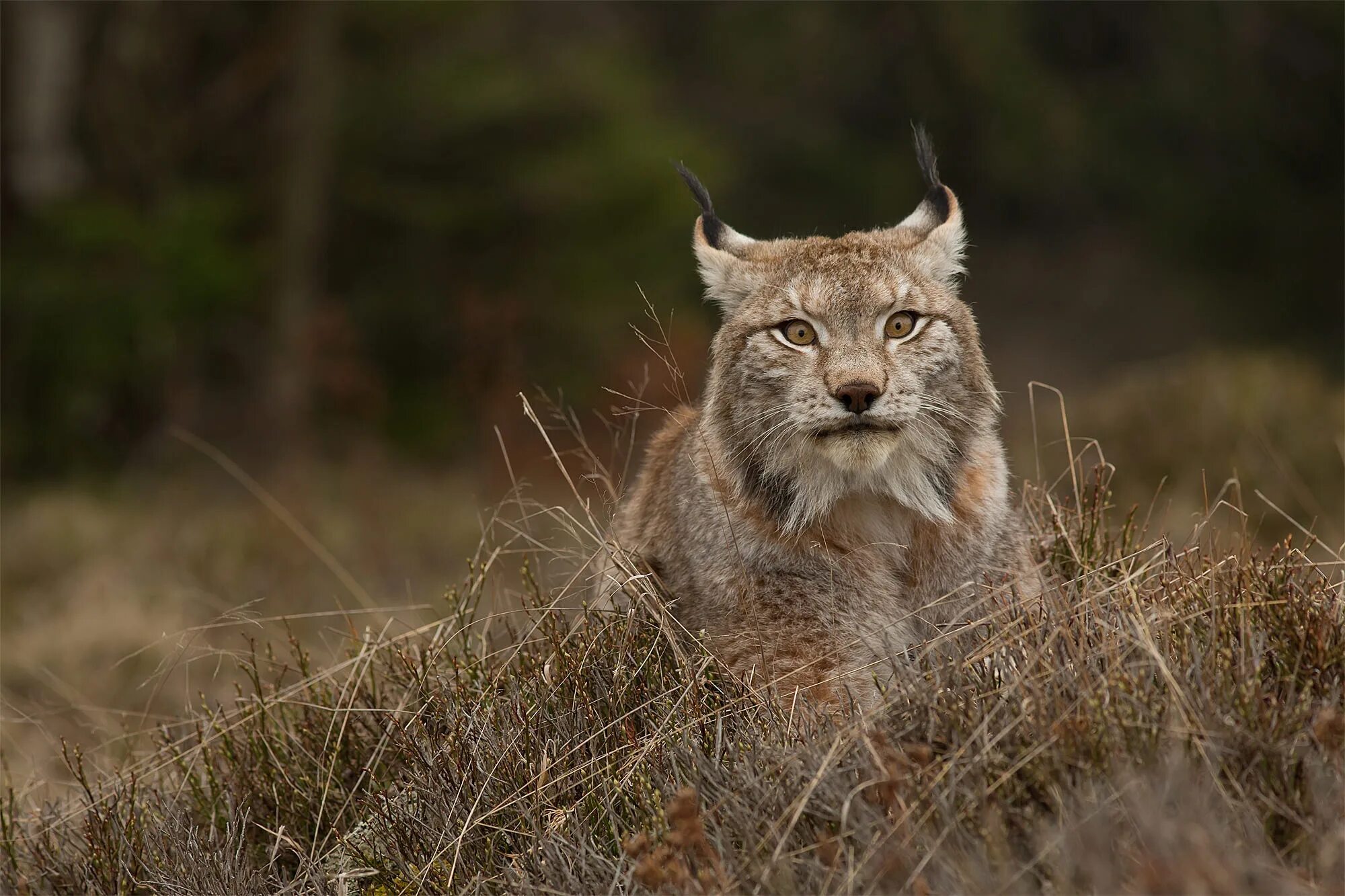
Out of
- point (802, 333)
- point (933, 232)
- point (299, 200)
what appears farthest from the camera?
point (299, 200)

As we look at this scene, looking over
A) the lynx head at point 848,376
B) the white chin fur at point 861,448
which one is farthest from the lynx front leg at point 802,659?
the white chin fur at point 861,448

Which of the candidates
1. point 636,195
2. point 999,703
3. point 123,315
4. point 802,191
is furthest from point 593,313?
point 999,703

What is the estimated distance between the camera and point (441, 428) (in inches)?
590

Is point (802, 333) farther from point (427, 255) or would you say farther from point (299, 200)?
point (427, 255)

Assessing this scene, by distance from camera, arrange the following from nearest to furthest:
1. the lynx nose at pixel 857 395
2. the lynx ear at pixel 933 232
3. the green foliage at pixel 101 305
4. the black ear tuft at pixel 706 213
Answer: the lynx nose at pixel 857 395 < the lynx ear at pixel 933 232 < the black ear tuft at pixel 706 213 < the green foliage at pixel 101 305

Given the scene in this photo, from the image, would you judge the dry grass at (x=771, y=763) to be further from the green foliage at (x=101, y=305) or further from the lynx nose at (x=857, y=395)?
the green foliage at (x=101, y=305)

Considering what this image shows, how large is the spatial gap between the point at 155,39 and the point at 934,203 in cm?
1189

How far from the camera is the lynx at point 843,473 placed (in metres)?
3.88

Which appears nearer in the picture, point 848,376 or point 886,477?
point 848,376

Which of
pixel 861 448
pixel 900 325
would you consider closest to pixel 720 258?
pixel 900 325

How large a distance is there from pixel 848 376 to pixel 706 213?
96cm

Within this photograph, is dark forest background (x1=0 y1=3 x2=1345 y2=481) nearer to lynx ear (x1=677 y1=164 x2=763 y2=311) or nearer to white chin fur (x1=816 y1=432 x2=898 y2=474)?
lynx ear (x1=677 y1=164 x2=763 y2=311)

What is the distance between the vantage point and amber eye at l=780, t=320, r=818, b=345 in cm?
404

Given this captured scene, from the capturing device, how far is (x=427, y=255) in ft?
Result: 50.5
